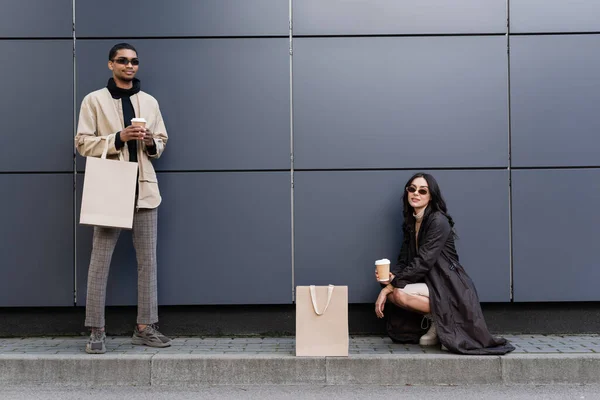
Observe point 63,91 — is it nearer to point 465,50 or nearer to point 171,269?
point 171,269

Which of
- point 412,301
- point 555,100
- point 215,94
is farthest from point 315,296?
point 555,100

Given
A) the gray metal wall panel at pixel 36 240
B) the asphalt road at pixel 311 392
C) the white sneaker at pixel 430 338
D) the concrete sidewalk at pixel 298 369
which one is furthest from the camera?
the gray metal wall panel at pixel 36 240

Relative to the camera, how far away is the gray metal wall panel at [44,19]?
228 inches

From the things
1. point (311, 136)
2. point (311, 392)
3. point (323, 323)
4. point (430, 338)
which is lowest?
point (311, 392)

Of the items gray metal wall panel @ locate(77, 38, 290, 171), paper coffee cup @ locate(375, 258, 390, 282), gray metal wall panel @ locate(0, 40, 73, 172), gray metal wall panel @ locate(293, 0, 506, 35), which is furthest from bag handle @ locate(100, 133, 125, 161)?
paper coffee cup @ locate(375, 258, 390, 282)

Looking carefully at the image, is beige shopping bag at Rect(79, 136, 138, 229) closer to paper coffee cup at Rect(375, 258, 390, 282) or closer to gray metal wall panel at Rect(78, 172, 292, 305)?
gray metal wall panel at Rect(78, 172, 292, 305)

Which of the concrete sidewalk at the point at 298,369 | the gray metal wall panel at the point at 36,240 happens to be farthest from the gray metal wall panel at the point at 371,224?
the gray metal wall panel at the point at 36,240

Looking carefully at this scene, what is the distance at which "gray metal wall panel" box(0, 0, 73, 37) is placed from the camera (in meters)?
5.80

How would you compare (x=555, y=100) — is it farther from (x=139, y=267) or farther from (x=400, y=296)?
(x=139, y=267)

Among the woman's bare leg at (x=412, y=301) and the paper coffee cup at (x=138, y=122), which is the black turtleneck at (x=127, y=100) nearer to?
the paper coffee cup at (x=138, y=122)

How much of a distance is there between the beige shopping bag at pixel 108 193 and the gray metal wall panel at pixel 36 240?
1.05m

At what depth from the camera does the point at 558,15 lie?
5867mm

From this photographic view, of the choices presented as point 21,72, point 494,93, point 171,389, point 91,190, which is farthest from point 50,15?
point 494,93

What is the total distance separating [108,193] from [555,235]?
12.7 feet
